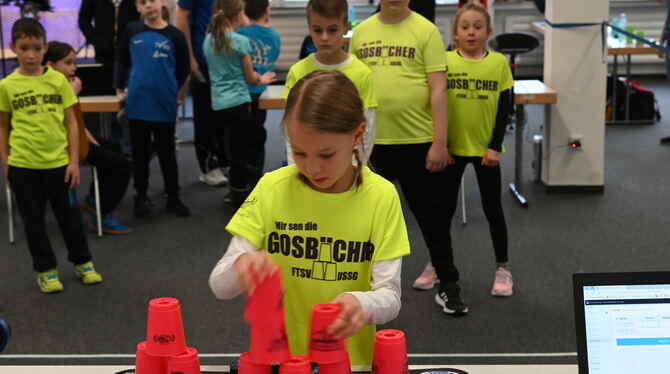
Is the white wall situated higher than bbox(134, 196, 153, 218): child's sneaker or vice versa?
the white wall

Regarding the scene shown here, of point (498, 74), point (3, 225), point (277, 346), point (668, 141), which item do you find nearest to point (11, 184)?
point (3, 225)

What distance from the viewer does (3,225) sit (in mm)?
5602

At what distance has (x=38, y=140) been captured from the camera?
4.14 meters

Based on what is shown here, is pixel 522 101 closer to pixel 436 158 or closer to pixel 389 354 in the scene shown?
pixel 436 158

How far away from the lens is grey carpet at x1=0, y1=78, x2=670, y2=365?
12.0ft

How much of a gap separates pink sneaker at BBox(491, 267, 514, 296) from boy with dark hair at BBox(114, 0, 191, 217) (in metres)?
2.37

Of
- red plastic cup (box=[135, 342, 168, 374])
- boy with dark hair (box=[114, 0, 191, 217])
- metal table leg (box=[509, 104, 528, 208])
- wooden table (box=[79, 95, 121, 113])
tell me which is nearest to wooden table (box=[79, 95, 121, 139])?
wooden table (box=[79, 95, 121, 113])

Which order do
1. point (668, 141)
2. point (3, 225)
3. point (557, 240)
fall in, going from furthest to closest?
point (668, 141) → point (3, 225) → point (557, 240)

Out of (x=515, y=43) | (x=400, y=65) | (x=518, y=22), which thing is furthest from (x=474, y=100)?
(x=518, y=22)

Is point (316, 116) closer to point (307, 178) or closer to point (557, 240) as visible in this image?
point (307, 178)

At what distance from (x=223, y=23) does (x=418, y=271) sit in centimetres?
200

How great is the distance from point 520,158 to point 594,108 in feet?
1.83

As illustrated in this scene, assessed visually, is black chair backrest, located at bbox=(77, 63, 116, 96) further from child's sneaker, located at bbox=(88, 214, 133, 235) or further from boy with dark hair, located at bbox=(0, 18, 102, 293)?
boy with dark hair, located at bbox=(0, 18, 102, 293)

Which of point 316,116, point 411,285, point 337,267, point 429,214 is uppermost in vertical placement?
point 316,116
